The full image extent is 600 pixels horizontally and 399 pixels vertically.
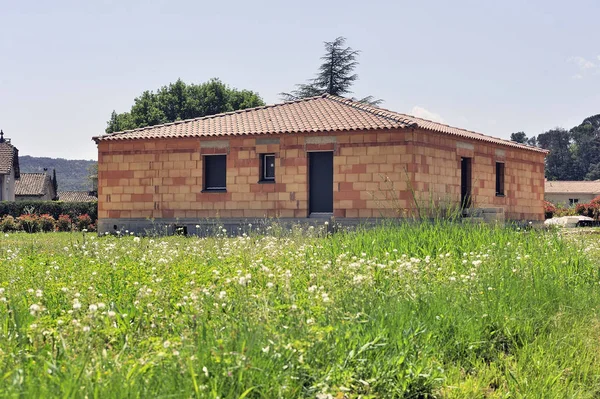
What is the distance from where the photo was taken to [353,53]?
55.7 m

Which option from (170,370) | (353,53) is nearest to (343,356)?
(170,370)

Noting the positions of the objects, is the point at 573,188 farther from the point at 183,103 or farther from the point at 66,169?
the point at 66,169

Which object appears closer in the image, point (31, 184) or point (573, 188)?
point (31, 184)

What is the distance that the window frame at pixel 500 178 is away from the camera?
109ft

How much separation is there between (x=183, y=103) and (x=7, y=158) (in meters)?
15.2

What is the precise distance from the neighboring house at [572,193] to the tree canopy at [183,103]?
3411cm

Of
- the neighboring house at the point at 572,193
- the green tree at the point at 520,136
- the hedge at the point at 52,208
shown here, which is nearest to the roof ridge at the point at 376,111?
the hedge at the point at 52,208

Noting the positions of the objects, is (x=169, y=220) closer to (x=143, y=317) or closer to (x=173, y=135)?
(x=173, y=135)

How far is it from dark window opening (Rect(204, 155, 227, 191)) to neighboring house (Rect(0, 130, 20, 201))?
125 feet

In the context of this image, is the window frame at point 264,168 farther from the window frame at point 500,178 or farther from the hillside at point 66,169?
the hillside at point 66,169

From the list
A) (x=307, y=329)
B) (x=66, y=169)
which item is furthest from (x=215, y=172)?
(x=66, y=169)

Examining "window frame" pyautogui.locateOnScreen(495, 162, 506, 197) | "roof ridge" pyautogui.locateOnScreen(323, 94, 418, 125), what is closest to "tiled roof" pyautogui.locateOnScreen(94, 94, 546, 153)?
"roof ridge" pyautogui.locateOnScreen(323, 94, 418, 125)

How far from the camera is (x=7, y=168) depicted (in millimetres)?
62625

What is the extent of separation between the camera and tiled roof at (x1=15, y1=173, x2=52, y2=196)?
239 feet
